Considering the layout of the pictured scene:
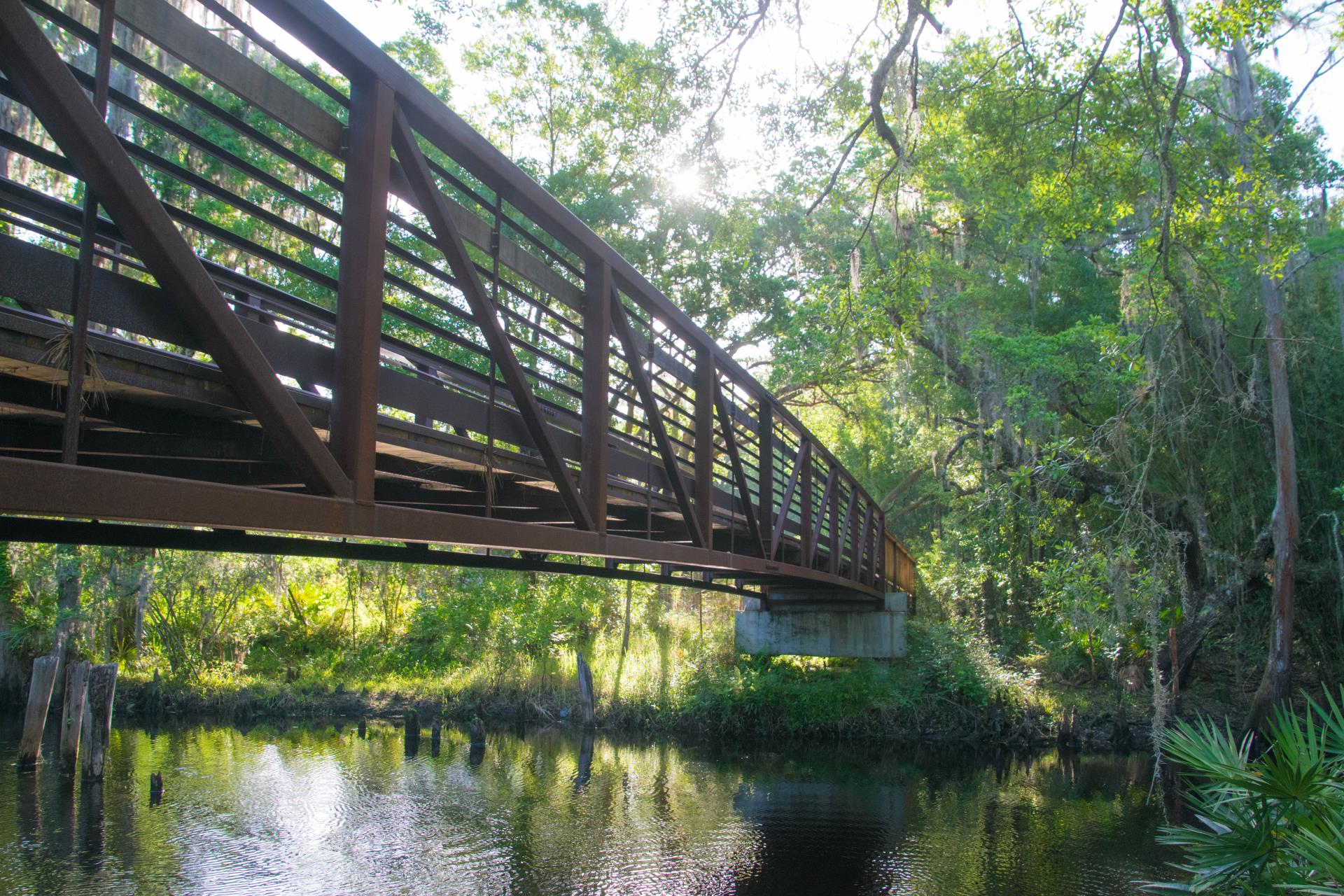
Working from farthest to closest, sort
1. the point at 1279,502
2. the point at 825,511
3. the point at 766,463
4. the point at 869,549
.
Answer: the point at 869,549
the point at 1279,502
the point at 825,511
the point at 766,463

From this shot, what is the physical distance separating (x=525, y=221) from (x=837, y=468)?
12.6 metres

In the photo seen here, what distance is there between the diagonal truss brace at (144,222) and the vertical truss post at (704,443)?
15.6 feet

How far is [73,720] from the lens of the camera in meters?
16.0

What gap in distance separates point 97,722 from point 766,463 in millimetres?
11901

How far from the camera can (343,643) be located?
27547 mm

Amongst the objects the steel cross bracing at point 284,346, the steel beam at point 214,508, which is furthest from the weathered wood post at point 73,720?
the steel beam at point 214,508

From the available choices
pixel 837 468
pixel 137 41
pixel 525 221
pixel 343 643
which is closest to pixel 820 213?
pixel 525 221

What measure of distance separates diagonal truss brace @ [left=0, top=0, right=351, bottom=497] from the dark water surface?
8.80 meters

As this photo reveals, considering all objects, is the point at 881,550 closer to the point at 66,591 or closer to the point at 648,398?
the point at 648,398

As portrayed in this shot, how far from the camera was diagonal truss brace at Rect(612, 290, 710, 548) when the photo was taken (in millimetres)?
5895

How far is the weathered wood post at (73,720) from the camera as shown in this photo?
1583 centimetres

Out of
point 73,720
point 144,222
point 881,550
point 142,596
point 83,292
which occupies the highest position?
point 881,550

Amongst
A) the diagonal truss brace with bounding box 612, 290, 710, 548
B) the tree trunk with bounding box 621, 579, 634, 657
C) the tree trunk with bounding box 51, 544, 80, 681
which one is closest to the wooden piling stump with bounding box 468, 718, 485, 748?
the tree trunk with bounding box 621, 579, 634, 657

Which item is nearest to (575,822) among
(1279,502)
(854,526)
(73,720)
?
(854,526)
